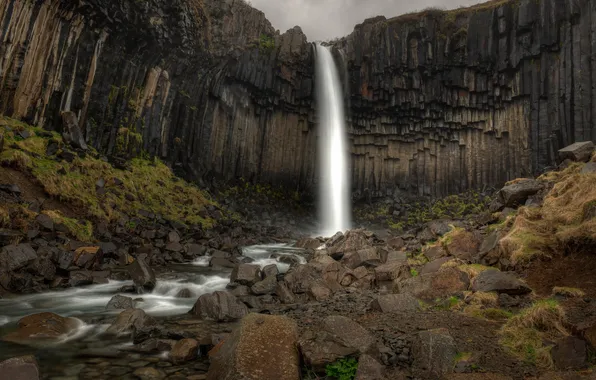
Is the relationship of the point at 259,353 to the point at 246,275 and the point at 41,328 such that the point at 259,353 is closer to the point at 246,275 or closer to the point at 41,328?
the point at 41,328

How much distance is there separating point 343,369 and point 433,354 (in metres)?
1.33

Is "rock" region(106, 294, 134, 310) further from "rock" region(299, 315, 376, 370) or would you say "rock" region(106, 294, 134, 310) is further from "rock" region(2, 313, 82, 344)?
"rock" region(299, 315, 376, 370)

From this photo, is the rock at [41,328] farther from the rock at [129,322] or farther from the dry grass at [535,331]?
the dry grass at [535,331]

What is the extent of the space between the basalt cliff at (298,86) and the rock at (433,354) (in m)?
23.1

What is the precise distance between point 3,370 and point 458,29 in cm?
4266

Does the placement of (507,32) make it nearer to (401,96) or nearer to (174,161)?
(401,96)

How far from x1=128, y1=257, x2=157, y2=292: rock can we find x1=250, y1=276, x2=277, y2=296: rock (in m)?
3.41

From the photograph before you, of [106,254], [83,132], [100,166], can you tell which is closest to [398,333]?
[106,254]

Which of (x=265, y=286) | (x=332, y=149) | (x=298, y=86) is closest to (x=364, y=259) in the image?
(x=265, y=286)

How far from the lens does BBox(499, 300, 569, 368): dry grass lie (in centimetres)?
490

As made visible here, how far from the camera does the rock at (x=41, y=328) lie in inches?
268

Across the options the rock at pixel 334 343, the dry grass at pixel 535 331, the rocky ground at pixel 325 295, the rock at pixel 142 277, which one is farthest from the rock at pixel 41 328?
the dry grass at pixel 535 331

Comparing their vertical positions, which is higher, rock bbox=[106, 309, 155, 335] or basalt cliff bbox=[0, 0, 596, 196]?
basalt cliff bbox=[0, 0, 596, 196]

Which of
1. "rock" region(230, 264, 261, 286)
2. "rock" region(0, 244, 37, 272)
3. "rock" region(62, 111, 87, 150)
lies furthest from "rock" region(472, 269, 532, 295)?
"rock" region(62, 111, 87, 150)
